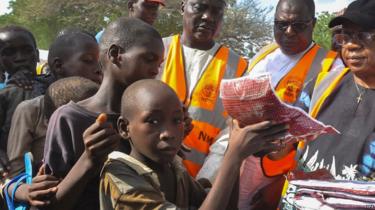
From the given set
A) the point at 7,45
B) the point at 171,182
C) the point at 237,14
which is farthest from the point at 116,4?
the point at 171,182

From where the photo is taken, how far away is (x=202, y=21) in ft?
12.2

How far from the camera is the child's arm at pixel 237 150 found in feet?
6.43

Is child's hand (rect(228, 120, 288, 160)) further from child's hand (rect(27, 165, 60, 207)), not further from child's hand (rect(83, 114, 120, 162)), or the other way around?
child's hand (rect(27, 165, 60, 207))

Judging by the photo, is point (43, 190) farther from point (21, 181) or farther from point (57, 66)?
point (57, 66)

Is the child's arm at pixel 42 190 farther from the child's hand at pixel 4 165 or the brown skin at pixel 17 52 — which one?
the brown skin at pixel 17 52

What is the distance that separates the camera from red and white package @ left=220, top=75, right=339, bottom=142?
1.90m

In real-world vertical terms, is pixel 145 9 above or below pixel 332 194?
above

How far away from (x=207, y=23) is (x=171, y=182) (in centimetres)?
176

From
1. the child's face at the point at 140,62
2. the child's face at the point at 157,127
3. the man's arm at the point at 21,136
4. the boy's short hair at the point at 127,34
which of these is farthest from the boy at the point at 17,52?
the child's face at the point at 157,127

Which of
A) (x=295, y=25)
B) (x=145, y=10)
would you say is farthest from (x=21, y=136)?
(x=145, y=10)

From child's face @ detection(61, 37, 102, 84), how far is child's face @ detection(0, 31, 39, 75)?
20.3 inches

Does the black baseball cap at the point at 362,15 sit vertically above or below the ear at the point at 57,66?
above

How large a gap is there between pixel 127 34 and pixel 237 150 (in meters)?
0.83

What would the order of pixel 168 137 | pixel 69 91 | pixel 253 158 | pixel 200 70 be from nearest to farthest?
pixel 168 137 → pixel 253 158 → pixel 69 91 → pixel 200 70
